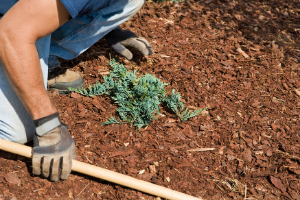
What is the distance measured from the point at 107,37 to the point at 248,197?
241 centimetres

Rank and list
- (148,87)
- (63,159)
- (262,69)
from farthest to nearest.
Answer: (262,69) < (148,87) < (63,159)

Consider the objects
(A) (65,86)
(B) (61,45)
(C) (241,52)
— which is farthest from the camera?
(C) (241,52)

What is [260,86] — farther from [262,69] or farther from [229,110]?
[229,110]

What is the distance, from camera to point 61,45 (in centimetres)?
270

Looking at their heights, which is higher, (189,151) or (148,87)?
(148,87)

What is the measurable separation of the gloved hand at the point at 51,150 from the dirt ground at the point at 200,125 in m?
0.17

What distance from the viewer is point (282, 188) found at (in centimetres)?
233

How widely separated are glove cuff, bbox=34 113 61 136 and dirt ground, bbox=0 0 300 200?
420mm

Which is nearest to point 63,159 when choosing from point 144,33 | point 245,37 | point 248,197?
point 248,197

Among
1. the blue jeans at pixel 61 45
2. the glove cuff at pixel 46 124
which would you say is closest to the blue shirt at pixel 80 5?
the blue jeans at pixel 61 45

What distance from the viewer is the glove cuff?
80.1 inches

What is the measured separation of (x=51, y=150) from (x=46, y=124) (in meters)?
0.21

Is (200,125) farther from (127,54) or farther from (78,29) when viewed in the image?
(78,29)

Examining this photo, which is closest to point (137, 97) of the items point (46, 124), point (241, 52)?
point (46, 124)
